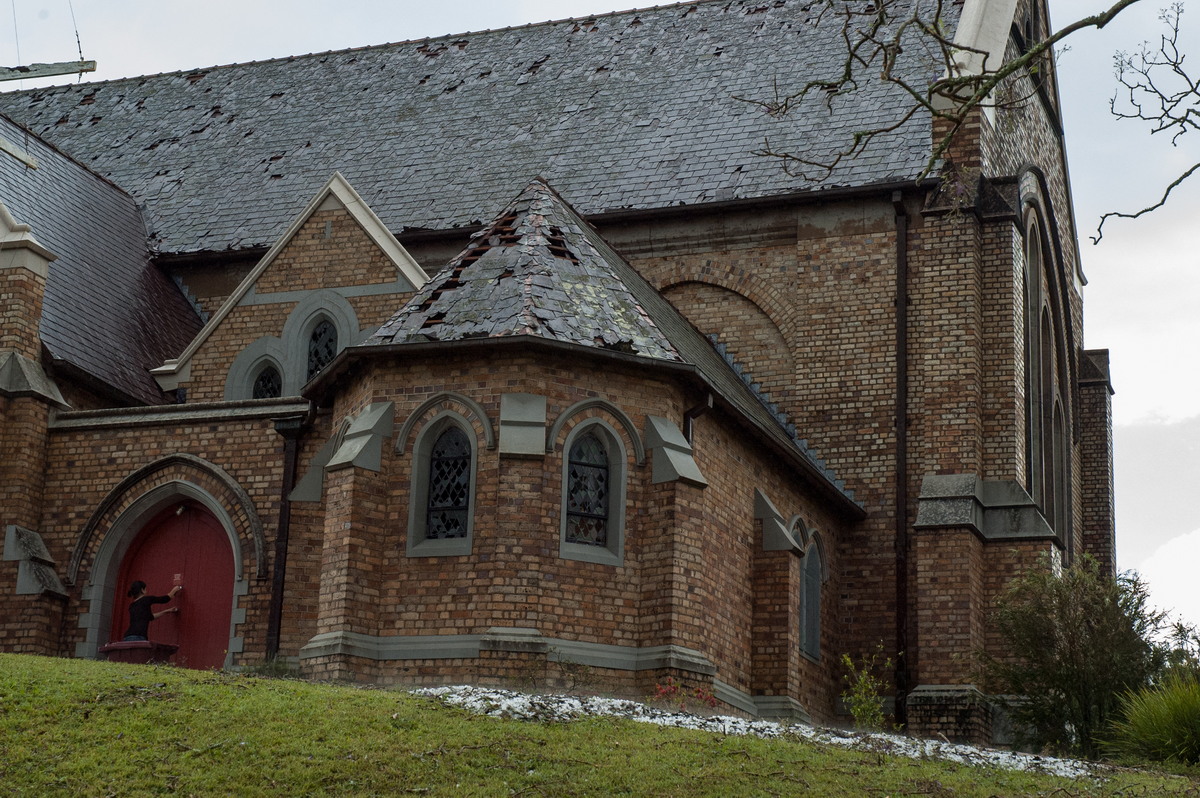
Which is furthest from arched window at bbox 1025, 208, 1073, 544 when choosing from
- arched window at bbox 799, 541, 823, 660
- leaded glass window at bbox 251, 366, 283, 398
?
leaded glass window at bbox 251, 366, 283, 398

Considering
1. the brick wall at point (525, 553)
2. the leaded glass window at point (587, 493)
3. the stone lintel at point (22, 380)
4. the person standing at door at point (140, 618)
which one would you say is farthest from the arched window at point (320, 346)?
the leaded glass window at point (587, 493)

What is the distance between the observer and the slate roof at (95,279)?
943 inches

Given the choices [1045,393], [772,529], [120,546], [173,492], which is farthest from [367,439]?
[1045,393]

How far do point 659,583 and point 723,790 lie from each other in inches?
223

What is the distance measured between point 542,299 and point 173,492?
5884 millimetres

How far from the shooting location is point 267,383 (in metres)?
24.5

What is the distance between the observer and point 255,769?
12.6 metres

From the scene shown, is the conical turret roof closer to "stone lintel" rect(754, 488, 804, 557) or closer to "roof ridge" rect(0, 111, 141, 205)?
"stone lintel" rect(754, 488, 804, 557)

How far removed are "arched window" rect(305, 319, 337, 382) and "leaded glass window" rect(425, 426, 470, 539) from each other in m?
5.82

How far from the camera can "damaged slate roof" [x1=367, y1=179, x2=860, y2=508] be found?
61.6ft

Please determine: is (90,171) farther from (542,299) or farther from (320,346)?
(542,299)

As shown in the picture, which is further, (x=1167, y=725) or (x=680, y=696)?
(x=680, y=696)

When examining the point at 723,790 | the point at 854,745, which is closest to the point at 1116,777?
the point at 854,745

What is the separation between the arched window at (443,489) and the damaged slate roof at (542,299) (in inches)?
41.0
